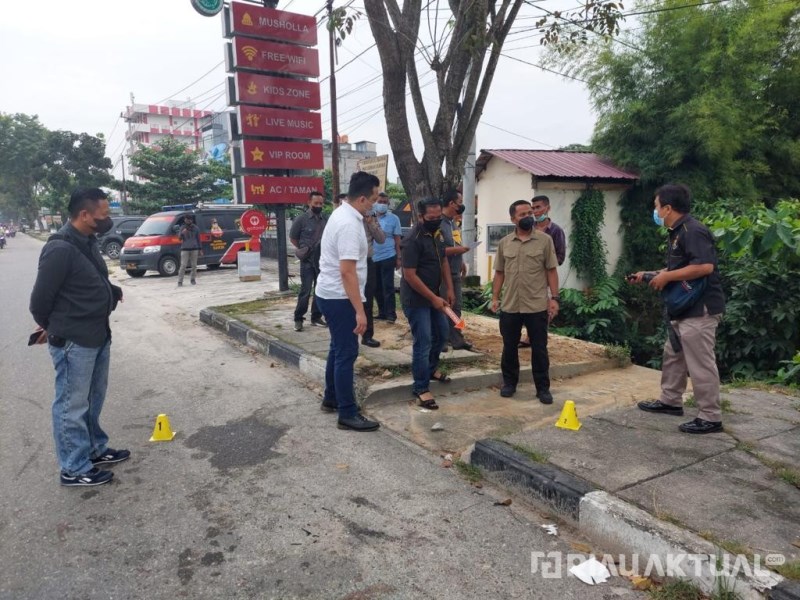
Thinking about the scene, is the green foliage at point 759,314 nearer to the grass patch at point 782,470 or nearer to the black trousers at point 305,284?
the grass patch at point 782,470

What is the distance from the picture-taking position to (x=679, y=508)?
117 inches

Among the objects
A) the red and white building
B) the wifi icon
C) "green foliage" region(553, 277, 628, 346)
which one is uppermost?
the red and white building

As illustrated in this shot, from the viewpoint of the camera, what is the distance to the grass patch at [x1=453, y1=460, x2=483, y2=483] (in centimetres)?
368

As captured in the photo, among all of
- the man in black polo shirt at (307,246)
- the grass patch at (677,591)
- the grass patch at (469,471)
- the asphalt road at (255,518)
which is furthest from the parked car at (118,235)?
the grass patch at (677,591)

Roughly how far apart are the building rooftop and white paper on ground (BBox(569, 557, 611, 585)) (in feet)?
32.3

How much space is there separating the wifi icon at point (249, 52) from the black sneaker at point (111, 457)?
28.9 ft

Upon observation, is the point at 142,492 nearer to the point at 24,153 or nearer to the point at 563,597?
the point at 563,597

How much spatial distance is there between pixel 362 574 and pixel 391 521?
493 millimetres

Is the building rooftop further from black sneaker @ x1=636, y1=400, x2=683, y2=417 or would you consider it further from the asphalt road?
the asphalt road

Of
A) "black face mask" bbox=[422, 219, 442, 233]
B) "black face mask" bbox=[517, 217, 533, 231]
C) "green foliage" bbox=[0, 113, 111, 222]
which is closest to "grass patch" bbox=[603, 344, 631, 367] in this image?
"black face mask" bbox=[517, 217, 533, 231]

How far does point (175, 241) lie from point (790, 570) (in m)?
16.7

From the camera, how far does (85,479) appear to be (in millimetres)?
3568

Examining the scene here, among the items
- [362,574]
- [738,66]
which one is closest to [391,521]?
[362,574]

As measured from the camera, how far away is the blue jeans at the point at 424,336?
494 centimetres
